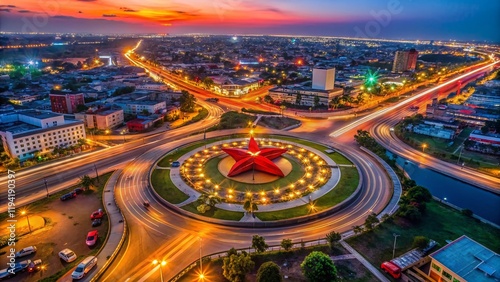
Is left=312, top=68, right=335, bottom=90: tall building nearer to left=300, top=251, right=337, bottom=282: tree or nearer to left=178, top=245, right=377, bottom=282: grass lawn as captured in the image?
left=178, top=245, right=377, bottom=282: grass lawn

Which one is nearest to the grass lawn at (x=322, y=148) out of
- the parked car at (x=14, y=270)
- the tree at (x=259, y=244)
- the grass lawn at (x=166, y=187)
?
the grass lawn at (x=166, y=187)

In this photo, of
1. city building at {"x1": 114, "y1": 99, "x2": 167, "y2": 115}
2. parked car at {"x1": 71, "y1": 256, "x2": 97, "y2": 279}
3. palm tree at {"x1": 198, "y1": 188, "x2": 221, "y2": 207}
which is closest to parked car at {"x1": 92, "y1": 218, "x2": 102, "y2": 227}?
parked car at {"x1": 71, "y1": 256, "x2": 97, "y2": 279}

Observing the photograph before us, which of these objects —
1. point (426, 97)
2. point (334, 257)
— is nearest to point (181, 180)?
point (334, 257)

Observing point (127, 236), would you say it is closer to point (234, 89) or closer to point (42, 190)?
point (42, 190)

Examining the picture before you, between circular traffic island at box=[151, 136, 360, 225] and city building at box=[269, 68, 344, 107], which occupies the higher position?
city building at box=[269, 68, 344, 107]

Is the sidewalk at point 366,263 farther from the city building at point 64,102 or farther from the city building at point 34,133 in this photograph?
the city building at point 64,102

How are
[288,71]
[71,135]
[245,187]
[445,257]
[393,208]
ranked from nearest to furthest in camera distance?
[445,257]
[393,208]
[245,187]
[71,135]
[288,71]
